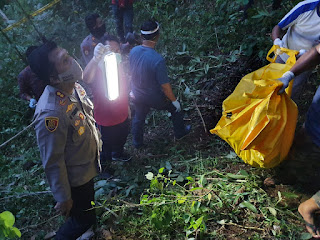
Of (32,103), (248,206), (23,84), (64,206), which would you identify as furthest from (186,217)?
(23,84)

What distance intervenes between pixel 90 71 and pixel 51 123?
3.68 ft

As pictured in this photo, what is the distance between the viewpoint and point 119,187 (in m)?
3.29

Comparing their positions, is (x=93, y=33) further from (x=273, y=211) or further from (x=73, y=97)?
(x=273, y=211)

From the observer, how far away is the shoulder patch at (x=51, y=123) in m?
1.90

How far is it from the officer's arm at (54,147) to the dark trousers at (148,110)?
6.18 ft

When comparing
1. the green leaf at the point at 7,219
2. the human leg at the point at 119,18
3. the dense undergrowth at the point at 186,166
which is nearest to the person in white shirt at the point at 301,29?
the dense undergrowth at the point at 186,166

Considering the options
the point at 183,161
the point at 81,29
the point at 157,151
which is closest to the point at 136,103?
the point at 157,151

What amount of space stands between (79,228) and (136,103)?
1972mm

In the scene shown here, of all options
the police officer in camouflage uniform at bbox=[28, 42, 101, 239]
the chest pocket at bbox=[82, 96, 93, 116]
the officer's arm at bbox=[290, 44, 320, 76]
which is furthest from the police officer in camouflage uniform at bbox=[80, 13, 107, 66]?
the officer's arm at bbox=[290, 44, 320, 76]

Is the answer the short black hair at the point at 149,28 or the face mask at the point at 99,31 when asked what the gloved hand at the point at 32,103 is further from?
the short black hair at the point at 149,28

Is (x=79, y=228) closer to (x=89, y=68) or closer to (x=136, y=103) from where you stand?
(x=89, y=68)

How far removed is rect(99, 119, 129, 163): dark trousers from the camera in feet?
11.7

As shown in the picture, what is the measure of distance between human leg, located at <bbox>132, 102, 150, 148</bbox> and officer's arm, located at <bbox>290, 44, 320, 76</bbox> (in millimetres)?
2137

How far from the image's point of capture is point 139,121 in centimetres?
400
